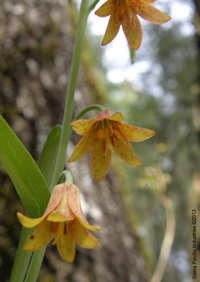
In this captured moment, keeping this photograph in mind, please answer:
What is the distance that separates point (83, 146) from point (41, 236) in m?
0.23

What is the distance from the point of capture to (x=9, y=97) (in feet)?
4.86

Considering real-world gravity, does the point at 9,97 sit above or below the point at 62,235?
above

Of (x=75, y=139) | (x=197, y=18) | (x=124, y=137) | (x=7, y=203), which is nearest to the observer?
(x=124, y=137)

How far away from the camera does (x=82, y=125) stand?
63 centimetres

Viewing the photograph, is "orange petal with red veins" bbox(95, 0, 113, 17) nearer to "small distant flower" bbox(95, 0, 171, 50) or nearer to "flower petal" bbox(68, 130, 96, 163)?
"small distant flower" bbox(95, 0, 171, 50)

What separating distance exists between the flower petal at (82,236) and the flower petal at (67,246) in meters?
0.01

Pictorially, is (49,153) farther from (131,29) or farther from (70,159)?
(131,29)

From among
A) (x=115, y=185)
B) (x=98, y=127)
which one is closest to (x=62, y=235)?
(x=98, y=127)

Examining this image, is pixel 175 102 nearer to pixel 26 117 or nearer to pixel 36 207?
pixel 26 117

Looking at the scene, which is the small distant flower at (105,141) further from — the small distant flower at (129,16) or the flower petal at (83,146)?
the small distant flower at (129,16)

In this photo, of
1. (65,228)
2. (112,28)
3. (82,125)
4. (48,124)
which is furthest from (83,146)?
(48,124)

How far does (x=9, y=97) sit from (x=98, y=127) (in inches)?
36.1

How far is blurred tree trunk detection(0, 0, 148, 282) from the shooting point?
1.32m

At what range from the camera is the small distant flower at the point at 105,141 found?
652 millimetres
